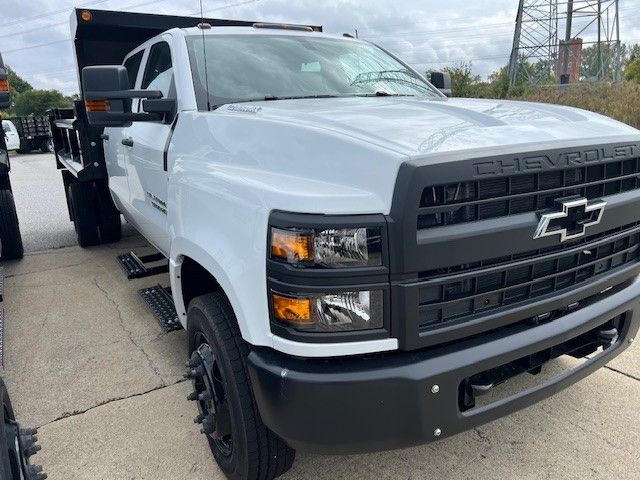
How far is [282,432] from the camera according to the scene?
1.88 metres

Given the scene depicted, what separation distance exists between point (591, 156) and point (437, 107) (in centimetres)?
68

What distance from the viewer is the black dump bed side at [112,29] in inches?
207

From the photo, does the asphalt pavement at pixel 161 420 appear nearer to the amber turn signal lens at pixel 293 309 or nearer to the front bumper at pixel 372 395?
the front bumper at pixel 372 395

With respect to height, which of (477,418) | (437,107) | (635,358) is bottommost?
(635,358)

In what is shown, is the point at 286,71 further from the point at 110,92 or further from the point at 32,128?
the point at 32,128

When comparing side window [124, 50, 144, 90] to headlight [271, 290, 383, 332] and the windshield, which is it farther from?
headlight [271, 290, 383, 332]

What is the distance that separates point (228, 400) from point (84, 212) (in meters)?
4.82

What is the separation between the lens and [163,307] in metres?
3.69

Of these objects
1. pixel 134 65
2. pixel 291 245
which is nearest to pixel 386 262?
pixel 291 245

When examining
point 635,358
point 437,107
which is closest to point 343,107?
point 437,107

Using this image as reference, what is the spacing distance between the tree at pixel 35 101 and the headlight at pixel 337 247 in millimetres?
62175

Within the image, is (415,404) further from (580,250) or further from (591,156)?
(591,156)

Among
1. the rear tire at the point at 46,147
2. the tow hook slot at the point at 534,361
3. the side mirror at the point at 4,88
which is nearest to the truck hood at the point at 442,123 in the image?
the tow hook slot at the point at 534,361

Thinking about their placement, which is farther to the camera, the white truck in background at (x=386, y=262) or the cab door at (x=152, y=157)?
the cab door at (x=152, y=157)
